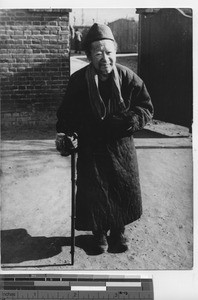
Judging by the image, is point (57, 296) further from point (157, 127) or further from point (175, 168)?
point (157, 127)

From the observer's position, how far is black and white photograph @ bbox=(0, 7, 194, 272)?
2621 millimetres

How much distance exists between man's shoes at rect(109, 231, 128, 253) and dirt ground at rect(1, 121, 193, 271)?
0.11 ft

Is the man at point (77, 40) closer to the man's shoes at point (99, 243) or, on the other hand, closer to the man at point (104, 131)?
the man at point (104, 131)

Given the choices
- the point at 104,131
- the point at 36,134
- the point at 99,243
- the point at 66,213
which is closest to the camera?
the point at 104,131

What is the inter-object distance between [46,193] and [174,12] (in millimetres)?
1640

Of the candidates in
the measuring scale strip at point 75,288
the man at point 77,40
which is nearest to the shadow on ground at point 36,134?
the man at point 77,40

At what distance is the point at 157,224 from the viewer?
2898mm

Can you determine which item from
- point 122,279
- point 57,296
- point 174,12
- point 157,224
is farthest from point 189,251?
point 174,12

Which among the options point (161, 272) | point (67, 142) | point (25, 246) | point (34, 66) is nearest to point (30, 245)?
point (25, 246)

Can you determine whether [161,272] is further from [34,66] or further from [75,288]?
[34,66]

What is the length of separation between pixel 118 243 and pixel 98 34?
1.45m

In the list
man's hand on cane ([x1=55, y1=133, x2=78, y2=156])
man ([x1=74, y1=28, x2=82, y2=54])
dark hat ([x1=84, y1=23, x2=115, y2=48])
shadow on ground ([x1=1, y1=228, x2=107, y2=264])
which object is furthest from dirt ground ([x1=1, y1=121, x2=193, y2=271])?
dark hat ([x1=84, y1=23, x2=115, y2=48])

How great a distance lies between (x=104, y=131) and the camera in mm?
2625
